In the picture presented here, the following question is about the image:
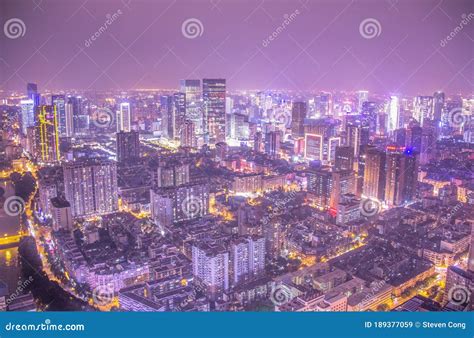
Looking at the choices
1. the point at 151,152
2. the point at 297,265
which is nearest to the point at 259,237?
the point at 297,265

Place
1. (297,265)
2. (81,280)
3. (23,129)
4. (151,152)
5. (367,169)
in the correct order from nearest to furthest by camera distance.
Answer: (81,280)
(297,265)
(367,169)
(23,129)
(151,152)

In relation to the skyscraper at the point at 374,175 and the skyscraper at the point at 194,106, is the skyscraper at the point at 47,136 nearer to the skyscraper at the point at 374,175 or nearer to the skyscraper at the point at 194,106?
the skyscraper at the point at 194,106

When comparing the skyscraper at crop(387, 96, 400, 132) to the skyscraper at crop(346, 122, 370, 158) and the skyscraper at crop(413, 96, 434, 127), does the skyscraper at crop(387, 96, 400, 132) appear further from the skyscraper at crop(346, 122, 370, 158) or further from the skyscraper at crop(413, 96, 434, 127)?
the skyscraper at crop(346, 122, 370, 158)

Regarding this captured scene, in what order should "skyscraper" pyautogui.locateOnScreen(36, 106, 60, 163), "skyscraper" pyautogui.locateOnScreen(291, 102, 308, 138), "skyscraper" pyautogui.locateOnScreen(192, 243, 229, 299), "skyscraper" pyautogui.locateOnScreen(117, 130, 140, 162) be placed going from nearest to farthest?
"skyscraper" pyautogui.locateOnScreen(192, 243, 229, 299), "skyscraper" pyautogui.locateOnScreen(36, 106, 60, 163), "skyscraper" pyautogui.locateOnScreen(117, 130, 140, 162), "skyscraper" pyautogui.locateOnScreen(291, 102, 308, 138)

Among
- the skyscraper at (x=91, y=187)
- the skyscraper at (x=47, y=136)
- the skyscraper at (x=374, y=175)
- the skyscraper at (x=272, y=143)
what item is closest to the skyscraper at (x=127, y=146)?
the skyscraper at (x=47, y=136)

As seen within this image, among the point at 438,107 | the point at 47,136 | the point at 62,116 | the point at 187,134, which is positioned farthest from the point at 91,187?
the point at 438,107

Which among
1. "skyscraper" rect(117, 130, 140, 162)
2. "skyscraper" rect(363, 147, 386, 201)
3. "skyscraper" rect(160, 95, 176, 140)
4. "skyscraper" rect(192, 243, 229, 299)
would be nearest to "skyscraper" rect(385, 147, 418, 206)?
"skyscraper" rect(363, 147, 386, 201)

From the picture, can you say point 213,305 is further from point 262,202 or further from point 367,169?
point 367,169
